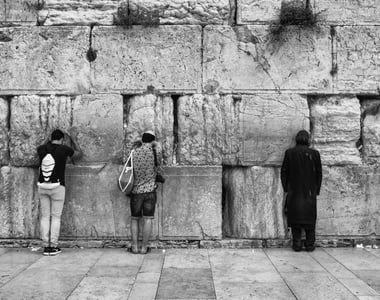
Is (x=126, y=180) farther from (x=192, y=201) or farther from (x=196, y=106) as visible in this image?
(x=196, y=106)

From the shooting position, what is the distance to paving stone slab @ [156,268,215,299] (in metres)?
4.06

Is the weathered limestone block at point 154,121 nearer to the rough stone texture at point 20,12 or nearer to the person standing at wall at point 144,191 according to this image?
the person standing at wall at point 144,191

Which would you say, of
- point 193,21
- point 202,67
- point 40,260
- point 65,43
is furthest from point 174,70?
point 40,260

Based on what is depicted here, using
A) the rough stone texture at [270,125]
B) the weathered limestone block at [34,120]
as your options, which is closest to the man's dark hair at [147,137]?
the weathered limestone block at [34,120]

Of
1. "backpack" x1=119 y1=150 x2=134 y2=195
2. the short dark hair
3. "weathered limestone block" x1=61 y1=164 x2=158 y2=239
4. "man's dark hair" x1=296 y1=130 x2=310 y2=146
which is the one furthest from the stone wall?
"backpack" x1=119 y1=150 x2=134 y2=195

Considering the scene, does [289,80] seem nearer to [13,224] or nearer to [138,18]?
[138,18]

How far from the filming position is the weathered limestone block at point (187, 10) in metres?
6.27

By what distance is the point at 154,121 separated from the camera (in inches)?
243

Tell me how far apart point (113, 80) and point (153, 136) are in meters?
1.17

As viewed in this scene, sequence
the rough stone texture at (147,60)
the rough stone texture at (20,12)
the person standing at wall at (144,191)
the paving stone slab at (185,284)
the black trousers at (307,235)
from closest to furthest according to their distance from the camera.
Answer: the paving stone slab at (185,284)
the person standing at wall at (144,191)
the black trousers at (307,235)
the rough stone texture at (147,60)
the rough stone texture at (20,12)

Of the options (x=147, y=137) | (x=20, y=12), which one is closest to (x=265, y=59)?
(x=147, y=137)

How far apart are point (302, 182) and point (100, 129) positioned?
3150 mm

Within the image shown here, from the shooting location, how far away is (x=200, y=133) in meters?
6.18

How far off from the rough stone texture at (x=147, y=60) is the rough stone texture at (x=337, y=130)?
2.01 m
